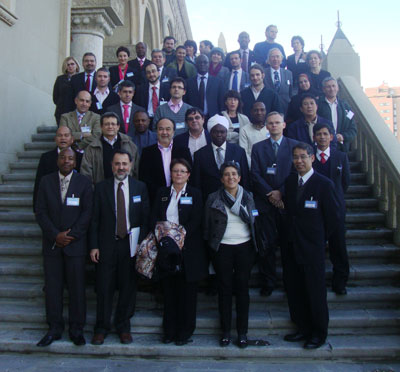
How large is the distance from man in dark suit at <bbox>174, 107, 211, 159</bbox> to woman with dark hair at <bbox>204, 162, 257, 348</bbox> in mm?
827

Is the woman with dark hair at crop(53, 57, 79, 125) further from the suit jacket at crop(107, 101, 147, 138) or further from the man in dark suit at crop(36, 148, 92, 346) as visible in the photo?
the man in dark suit at crop(36, 148, 92, 346)

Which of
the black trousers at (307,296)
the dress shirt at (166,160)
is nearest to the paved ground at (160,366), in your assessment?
the black trousers at (307,296)

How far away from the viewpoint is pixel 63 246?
3.55 meters

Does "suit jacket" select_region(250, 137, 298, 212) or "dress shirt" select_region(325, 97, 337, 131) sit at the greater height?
"dress shirt" select_region(325, 97, 337, 131)

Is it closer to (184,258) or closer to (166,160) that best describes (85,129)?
(166,160)

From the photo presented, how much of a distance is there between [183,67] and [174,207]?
3985mm

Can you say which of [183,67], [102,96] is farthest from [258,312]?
[183,67]

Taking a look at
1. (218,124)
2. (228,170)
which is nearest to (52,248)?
(228,170)

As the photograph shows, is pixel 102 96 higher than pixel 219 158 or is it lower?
higher

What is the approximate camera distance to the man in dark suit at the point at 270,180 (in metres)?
4.00

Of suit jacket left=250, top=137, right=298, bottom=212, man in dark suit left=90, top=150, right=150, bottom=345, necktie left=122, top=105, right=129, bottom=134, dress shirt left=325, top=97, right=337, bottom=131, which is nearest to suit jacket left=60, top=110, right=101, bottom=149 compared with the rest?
necktie left=122, top=105, right=129, bottom=134

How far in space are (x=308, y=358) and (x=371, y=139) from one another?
3242mm

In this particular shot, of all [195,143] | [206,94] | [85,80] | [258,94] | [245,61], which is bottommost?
[195,143]

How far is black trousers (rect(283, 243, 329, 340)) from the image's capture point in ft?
11.1
